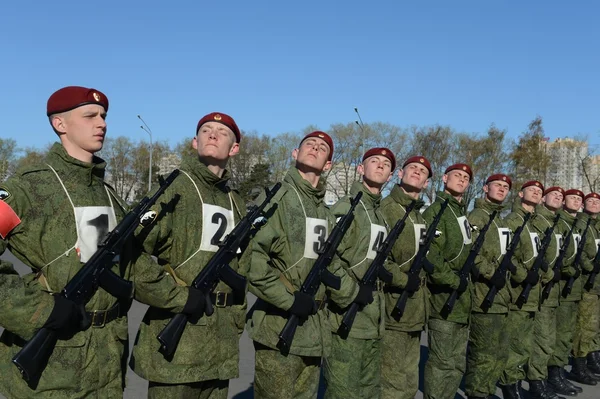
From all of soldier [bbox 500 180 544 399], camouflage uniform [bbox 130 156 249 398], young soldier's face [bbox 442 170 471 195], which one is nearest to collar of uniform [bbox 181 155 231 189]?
camouflage uniform [bbox 130 156 249 398]

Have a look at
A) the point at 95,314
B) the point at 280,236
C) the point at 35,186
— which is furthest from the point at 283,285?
the point at 35,186

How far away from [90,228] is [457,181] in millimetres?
4341

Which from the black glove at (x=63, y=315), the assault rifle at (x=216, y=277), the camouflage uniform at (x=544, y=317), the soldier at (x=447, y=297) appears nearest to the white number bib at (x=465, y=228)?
the soldier at (x=447, y=297)

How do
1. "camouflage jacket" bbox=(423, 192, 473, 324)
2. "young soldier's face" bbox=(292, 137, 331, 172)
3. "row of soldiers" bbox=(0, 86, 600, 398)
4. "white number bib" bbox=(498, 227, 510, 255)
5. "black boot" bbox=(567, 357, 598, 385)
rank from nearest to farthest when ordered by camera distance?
"row of soldiers" bbox=(0, 86, 600, 398) → "young soldier's face" bbox=(292, 137, 331, 172) → "camouflage jacket" bbox=(423, 192, 473, 324) → "white number bib" bbox=(498, 227, 510, 255) → "black boot" bbox=(567, 357, 598, 385)

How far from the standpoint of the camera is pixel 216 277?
11.5 ft

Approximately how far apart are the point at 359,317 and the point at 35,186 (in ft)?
9.22

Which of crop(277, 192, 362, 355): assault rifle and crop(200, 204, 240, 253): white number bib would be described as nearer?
crop(200, 204, 240, 253): white number bib

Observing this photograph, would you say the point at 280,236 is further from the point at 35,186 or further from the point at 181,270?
the point at 35,186

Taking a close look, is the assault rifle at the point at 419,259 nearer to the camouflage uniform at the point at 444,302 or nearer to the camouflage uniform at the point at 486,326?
the camouflage uniform at the point at 444,302

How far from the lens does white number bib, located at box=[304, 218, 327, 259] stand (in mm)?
4230

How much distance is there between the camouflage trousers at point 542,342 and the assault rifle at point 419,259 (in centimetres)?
232

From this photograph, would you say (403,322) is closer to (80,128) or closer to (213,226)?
(213,226)

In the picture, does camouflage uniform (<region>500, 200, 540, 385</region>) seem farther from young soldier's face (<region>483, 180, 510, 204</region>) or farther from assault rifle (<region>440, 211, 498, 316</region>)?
assault rifle (<region>440, 211, 498, 316</region>)

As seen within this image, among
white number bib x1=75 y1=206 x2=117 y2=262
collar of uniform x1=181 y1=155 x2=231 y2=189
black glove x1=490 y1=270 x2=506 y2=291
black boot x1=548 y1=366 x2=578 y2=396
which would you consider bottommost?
black boot x1=548 y1=366 x2=578 y2=396
